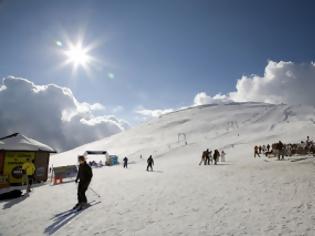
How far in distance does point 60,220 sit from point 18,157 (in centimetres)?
1543

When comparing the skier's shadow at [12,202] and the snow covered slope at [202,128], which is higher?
the snow covered slope at [202,128]

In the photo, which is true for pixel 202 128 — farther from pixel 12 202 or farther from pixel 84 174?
pixel 84 174

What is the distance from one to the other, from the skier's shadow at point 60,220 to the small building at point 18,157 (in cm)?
1322

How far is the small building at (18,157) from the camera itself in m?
21.6

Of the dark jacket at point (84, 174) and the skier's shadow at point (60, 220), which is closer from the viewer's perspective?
the skier's shadow at point (60, 220)

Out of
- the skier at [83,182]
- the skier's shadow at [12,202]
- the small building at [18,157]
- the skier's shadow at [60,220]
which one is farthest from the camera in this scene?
the small building at [18,157]

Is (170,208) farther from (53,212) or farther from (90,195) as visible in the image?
(90,195)

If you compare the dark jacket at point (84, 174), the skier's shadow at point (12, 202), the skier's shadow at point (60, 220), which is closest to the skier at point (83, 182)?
the dark jacket at point (84, 174)

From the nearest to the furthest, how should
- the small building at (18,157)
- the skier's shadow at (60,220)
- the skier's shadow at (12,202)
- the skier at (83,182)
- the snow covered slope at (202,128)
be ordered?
1. the skier's shadow at (60,220)
2. the skier at (83,182)
3. the skier's shadow at (12,202)
4. the small building at (18,157)
5. the snow covered slope at (202,128)

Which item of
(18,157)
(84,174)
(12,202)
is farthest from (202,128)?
(84,174)

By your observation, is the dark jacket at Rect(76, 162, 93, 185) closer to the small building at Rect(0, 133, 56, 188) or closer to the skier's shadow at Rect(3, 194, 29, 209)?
the skier's shadow at Rect(3, 194, 29, 209)

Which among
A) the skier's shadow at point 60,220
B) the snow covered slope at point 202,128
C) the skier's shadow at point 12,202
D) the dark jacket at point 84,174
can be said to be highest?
the snow covered slope at point 202,128

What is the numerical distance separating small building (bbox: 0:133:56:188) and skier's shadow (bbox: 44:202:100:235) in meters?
13.2

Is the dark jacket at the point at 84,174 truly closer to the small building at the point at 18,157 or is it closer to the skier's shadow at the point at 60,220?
the skier's shadow at the point at 60,220
